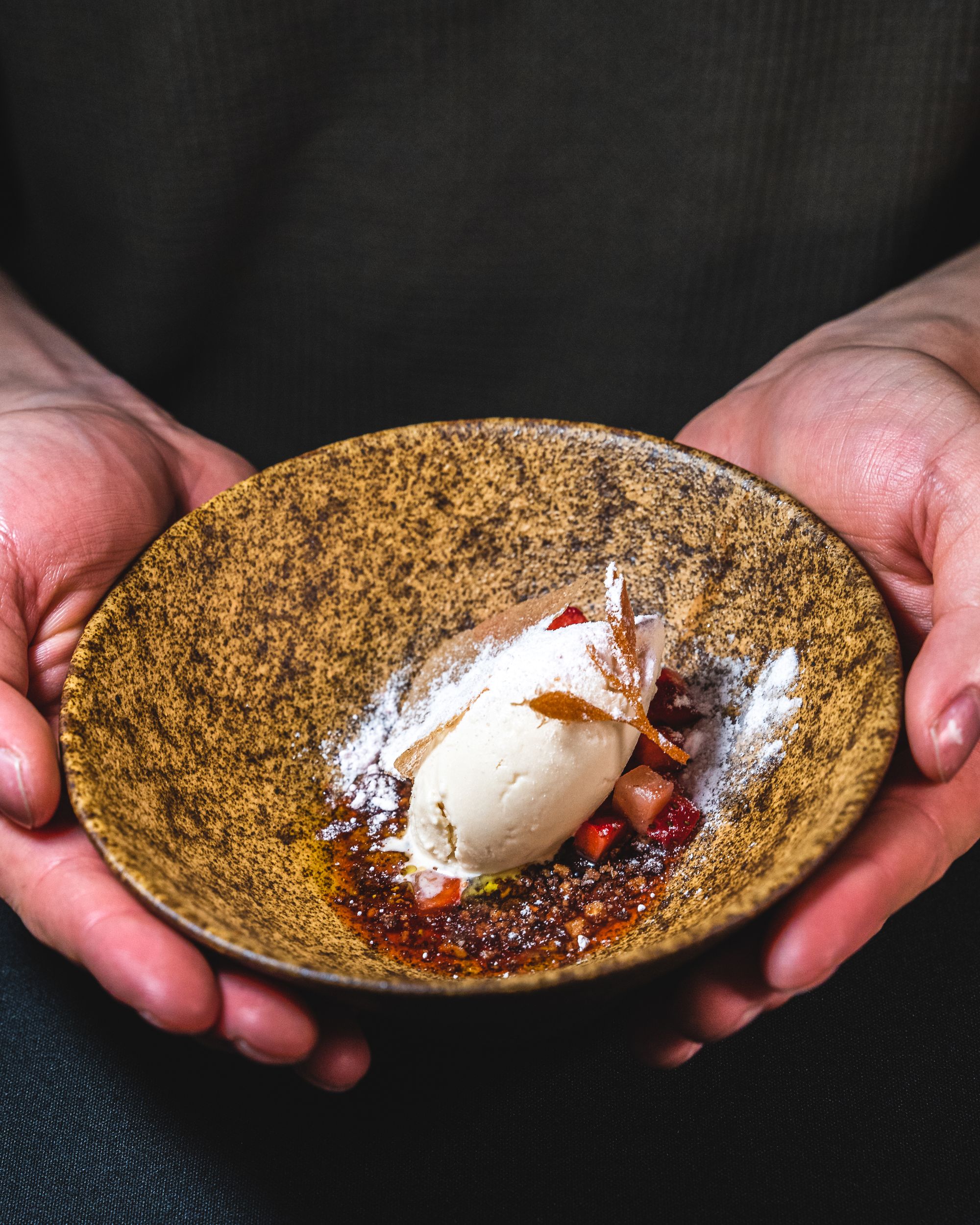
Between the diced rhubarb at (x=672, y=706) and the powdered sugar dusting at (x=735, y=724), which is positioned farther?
the diced rhubarb at (x=672, y=706)

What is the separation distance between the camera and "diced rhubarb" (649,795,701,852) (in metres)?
1.02

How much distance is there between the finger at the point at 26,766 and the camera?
2.77 feet

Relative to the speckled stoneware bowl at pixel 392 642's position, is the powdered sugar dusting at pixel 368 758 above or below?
below

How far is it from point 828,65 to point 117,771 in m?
1.28

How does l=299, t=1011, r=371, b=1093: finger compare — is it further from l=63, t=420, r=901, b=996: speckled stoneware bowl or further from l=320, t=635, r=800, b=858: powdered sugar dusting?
l=320, t=635, r=800, b=858: powdered sugar dusting

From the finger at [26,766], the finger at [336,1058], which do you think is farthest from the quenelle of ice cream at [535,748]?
the finger at [26,766]

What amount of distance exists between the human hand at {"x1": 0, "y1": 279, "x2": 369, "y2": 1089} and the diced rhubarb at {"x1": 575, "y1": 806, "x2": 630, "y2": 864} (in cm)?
31

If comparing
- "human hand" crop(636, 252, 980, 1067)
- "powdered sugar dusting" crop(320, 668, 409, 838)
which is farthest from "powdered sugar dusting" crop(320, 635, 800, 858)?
"human hand" crop(636, 252, 980, 1067)

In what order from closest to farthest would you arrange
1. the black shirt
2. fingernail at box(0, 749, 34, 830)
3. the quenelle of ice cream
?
fingernail at box(0, 749, 34, 830)
the quenelle of ice cream
the black shirt

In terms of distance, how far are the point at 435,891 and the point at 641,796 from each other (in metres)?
0.23

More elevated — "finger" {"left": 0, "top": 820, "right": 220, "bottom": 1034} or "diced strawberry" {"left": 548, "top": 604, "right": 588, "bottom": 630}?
"diced strawberry" {"left": 548, "top": 604, "right": 588, "bottom": 630}

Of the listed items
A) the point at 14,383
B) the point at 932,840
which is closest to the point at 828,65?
the point at 932,840

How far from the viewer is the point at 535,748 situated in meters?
0.98

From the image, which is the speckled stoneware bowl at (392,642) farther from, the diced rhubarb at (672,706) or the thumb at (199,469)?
the thumb at (199,469)
